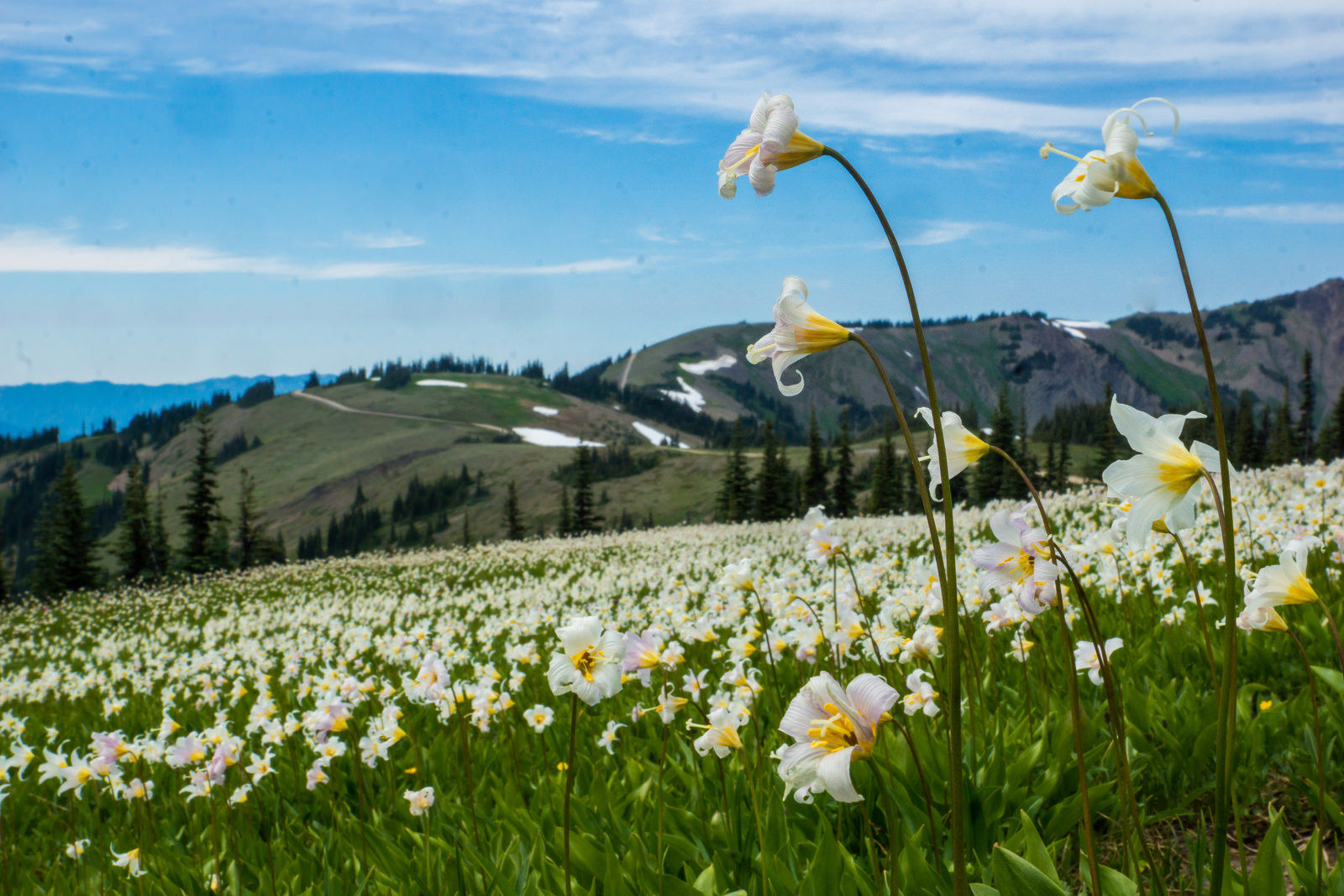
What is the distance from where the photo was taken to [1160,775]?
3.83 m

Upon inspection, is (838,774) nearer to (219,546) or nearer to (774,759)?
(774,759)

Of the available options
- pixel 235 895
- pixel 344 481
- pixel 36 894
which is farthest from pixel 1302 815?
pixel 344 481

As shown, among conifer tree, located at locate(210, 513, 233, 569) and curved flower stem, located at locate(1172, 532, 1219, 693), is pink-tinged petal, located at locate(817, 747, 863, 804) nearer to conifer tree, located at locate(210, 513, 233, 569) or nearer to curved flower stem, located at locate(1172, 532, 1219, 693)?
curved flower stem, located at locate(1172, 532, 1219, 693)

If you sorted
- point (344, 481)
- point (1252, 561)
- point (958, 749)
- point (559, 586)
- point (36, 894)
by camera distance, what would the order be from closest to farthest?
point (958, 749)
point (36, 894)
point (1252, 561)
point (559, 586)
point (344, 481)

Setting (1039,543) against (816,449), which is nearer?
(1039,543)

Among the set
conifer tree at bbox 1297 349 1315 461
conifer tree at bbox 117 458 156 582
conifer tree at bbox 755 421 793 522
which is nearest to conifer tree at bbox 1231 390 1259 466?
conifer tree at bbox 1297 349 1315 461

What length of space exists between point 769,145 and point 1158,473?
41.7 inches

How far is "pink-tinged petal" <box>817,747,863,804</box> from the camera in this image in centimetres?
151

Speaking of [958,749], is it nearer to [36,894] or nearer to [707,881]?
[707,881]

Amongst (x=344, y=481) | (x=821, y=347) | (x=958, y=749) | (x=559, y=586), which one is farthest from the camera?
(x=344, y=481)

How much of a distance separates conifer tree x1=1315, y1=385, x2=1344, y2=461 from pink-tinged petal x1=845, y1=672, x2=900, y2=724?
80.5m

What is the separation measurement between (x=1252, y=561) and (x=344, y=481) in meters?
198

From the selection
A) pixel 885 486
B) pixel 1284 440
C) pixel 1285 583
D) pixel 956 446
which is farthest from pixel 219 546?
pixel 1284 440

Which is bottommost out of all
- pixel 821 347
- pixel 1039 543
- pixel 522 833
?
pixel 522 833
